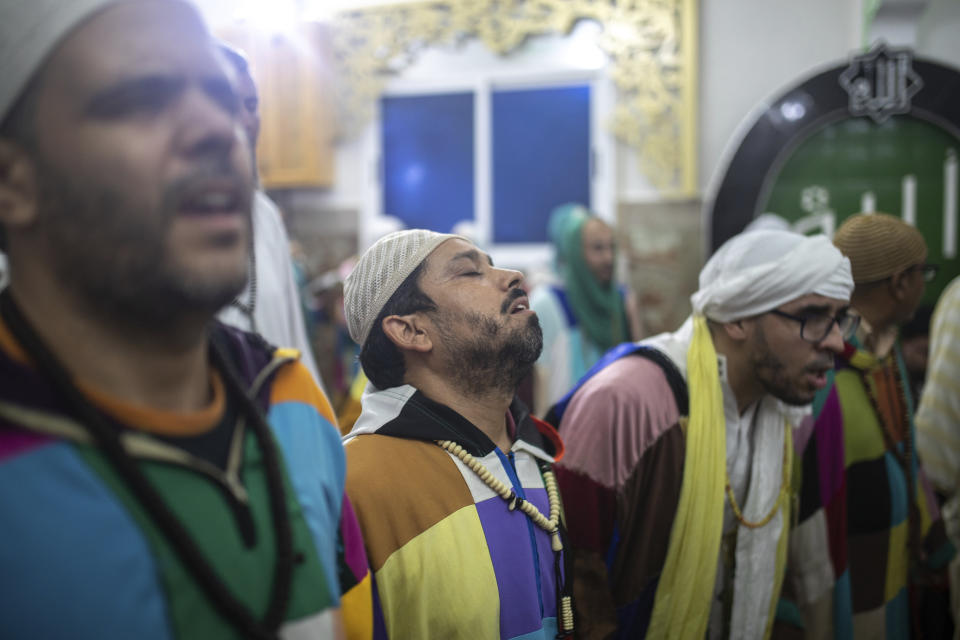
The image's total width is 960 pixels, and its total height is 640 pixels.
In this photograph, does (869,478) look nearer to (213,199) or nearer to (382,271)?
(382,271)

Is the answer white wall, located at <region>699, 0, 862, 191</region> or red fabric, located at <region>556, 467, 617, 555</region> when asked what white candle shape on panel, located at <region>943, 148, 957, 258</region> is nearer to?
white wall, located at <region>699, 0, 862, 191</region>

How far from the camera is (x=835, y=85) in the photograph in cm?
459

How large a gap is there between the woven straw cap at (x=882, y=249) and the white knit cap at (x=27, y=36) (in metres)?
2.11

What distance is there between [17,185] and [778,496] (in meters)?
1.78

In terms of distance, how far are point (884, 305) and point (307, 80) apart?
4.75 meters

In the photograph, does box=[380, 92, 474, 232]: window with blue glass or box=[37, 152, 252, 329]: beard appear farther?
box=[380, 92, 474, 232]: window with blue glass

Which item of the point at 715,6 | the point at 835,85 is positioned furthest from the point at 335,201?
the point at 835,85

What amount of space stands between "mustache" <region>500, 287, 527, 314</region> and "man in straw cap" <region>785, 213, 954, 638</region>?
1.09 m

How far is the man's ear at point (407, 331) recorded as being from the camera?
134 cm

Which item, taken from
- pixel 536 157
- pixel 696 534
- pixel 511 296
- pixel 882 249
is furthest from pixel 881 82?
pixel 511 296

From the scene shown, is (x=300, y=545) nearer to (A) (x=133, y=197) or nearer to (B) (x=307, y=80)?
(A) (x=133, y=197)

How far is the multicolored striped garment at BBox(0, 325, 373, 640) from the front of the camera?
544 mm

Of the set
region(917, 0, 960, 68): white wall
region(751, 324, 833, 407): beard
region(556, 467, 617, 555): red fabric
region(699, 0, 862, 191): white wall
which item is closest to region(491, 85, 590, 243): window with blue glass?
region(699, 0, 862, 191): white wall

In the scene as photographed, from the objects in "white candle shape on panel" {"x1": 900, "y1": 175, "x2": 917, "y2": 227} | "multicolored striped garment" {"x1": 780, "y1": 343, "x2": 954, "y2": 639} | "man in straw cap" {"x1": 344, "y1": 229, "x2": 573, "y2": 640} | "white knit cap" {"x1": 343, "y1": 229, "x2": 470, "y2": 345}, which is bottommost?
"multicolored striped garment" {"x1": 780, "y1": 343, "x2": 954, "y2": 639}
